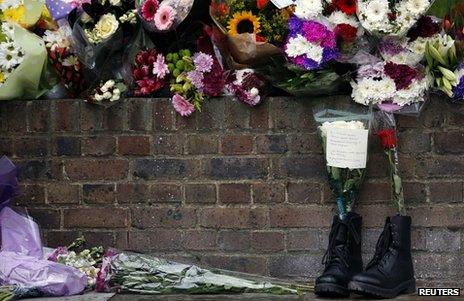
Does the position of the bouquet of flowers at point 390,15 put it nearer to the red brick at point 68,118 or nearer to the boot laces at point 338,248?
the boot laces at point 338,248

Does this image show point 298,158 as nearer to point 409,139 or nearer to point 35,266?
point 409,139

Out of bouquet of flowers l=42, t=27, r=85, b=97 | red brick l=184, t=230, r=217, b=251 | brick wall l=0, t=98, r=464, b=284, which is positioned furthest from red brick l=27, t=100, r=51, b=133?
red brick l=184, t=230, r=217, b=251

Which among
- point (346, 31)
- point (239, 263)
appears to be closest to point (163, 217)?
point (239, 263)

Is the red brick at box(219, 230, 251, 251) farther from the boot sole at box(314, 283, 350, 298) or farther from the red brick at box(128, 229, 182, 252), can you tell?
the boot sole at box(314, 283, 350, 298)

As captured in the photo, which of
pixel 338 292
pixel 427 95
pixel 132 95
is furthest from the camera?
pixel 132 95

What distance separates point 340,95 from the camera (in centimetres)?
444

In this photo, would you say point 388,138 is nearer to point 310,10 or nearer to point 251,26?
point 310,10

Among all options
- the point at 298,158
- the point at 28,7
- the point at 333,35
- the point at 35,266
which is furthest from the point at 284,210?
the point at 28,7

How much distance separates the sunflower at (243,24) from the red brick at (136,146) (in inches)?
25.5

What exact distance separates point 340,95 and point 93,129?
1.17m

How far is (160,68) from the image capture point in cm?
455

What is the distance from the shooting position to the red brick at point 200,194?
4500 mm

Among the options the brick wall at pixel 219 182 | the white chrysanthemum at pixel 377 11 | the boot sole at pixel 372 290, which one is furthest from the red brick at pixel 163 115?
the boot sole at pixel 372 290

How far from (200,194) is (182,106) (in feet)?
1.36
